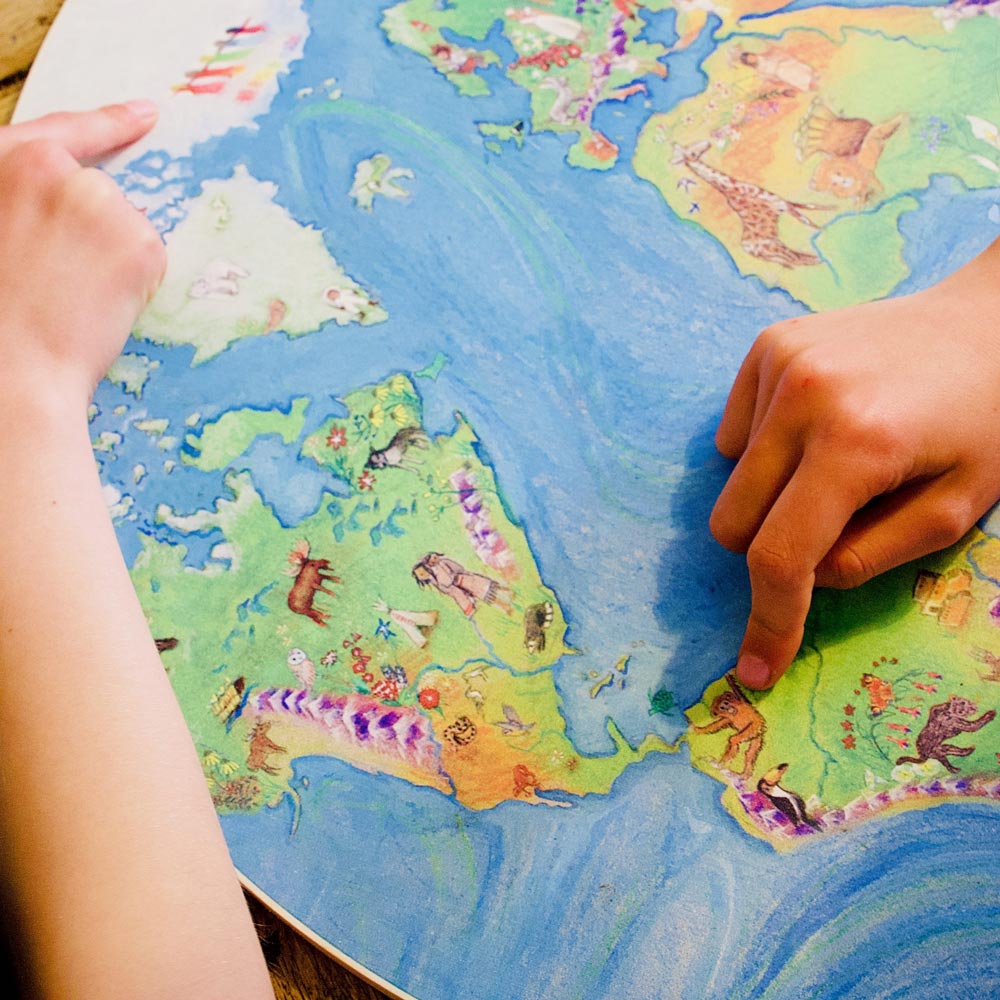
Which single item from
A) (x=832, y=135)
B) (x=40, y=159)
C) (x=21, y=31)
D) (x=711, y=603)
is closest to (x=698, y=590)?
(x=711, y=603)

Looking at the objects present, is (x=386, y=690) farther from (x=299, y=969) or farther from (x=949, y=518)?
(x=949, y=518)

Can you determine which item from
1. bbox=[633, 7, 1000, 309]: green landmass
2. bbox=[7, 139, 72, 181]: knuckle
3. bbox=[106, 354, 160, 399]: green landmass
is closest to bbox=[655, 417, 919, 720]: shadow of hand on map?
bbox=[633, 7, 1000, 309]: green landmass

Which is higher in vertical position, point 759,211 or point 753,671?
point 759,211

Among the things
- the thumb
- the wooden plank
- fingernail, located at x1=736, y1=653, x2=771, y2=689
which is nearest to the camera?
fingernail, located at x1=736, y1=653, x2=771, y2=689

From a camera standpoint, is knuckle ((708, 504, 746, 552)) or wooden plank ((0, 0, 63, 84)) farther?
wooden plank ((0, 0, 63, 84))

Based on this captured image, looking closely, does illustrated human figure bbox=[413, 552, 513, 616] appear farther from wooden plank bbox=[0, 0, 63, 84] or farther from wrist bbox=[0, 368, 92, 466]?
wooden plank bbox=[0, 0, 63, 84]

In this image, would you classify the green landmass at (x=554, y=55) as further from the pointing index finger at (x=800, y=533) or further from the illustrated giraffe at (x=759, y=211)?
the pointing index finger at (x=800, y=533)

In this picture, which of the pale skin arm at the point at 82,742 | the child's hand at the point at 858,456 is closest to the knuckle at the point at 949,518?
the child's hand at the point at 858,456
